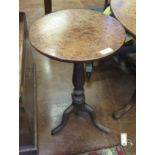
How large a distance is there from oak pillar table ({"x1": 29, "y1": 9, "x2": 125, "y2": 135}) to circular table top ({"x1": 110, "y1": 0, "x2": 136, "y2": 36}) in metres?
0.04

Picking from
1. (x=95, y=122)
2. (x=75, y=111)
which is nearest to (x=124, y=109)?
(x=95, y=122)

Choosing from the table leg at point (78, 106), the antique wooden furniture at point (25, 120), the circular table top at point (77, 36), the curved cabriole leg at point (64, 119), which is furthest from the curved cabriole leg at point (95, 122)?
the circular table top at point (77, 36)

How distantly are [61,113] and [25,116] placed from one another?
0.50 meters

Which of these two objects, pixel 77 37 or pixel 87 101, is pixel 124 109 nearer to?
pixel 87 101

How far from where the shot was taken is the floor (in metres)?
1.67

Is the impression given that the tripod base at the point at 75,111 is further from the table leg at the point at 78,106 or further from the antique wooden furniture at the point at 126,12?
the antique wooden furniture at the point at 126,12

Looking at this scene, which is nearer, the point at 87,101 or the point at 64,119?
the point at 64,119

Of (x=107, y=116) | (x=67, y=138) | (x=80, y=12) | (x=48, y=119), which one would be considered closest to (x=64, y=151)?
(x=67, y=138)

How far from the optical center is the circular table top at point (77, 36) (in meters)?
1.22

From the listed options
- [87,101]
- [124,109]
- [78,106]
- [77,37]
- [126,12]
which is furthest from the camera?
[87,101]

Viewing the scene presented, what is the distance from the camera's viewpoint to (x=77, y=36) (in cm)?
134

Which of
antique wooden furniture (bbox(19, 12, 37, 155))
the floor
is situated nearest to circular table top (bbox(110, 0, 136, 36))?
antique wooden furniture (bbox(19, 12, 37, 155))

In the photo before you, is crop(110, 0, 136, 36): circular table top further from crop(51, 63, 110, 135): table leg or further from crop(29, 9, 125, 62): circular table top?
crop(51, 63, 110, 135): table leg

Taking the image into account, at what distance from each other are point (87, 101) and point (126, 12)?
2.59 feet
